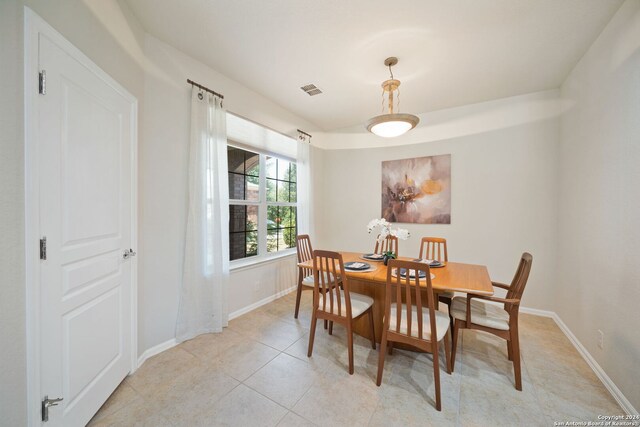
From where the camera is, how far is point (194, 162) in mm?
2320

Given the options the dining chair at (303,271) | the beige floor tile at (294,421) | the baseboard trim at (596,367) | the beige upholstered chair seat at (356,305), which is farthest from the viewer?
the dining chair at (303,271)

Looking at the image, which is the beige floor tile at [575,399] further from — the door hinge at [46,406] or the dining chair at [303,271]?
the door hinge at [46,406]

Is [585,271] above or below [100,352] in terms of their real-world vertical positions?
above

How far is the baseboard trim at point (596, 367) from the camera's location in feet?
4.99

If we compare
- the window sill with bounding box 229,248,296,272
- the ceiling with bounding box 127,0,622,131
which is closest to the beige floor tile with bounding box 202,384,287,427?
the window sill with bounding box 229,248,296,272

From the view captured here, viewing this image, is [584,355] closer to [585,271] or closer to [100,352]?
[585,271]

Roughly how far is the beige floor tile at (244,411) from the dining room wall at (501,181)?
284 centimetres

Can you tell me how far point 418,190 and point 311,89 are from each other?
7.03 feet

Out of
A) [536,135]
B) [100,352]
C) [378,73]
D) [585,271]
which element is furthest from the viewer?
[536,135]

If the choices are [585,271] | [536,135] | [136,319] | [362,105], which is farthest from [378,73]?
[136,319]

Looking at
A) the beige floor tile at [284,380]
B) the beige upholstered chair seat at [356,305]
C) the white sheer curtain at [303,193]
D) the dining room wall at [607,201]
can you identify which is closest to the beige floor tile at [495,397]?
the dining room wall at [607,201]

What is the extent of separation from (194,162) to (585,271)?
3.87m

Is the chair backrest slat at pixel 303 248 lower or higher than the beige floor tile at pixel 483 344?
higher

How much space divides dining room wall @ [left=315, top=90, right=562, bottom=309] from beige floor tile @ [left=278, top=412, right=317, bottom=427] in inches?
110
